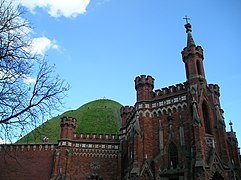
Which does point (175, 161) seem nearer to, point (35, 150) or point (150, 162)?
point (150, 162)

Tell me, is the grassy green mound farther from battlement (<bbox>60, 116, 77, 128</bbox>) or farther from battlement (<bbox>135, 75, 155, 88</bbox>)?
battlement (<bbox>135, 75, 155, 88</bbox>)

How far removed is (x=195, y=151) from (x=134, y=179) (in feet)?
16.2

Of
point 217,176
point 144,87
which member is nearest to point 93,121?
point 144,87

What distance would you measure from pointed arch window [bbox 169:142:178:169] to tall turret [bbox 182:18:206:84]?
5.52 m

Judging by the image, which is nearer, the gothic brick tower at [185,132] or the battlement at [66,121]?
the gothic brick tower at [185,132]

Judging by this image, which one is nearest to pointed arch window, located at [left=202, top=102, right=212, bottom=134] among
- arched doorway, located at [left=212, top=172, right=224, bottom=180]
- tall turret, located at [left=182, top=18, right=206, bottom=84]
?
tall turret, located at [left=182, top=18, right=206, bottom=84]

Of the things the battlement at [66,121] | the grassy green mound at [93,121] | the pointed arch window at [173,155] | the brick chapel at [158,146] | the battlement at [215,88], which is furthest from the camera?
the grassy green mound at [93,121]

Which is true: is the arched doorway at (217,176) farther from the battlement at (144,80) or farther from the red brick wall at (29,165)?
the red brick wall at (29,165)

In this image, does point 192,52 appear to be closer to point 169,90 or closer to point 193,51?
point 193,51

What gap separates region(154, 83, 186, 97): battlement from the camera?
23.6 meters

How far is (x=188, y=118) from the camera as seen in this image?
71.6 ft

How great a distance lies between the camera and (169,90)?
24.0m

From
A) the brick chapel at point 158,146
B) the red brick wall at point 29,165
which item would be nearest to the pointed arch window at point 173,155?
the brick chapel at point 158,146

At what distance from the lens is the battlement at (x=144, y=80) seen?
82.4 ft
